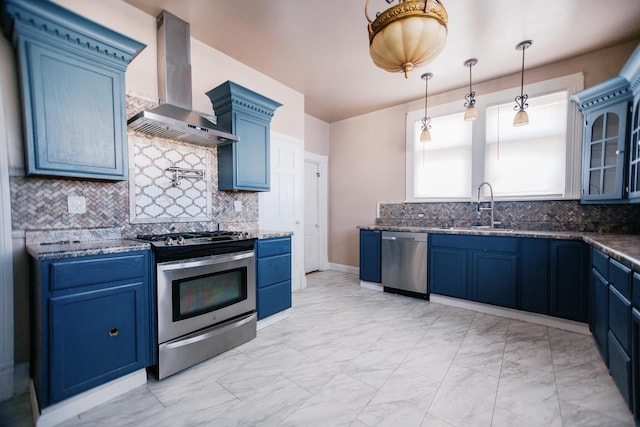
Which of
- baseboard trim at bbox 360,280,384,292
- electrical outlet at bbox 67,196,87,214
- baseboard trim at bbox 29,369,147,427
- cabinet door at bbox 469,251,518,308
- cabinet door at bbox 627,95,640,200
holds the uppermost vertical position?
cabinet door at bbox 627,95,640,200

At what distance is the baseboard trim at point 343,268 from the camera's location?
508 centimetres

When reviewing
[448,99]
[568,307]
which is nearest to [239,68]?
[448,99]

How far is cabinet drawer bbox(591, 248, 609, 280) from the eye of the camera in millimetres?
1876

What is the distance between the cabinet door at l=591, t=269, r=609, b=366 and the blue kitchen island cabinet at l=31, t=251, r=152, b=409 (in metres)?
3.18

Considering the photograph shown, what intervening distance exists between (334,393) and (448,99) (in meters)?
4.06

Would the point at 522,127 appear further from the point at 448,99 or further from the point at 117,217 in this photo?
the point at 117,217

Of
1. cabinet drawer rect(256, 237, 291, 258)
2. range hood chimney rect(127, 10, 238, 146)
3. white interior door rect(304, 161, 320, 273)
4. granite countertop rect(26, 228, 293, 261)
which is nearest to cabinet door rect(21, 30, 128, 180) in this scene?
range hood chimney rect(127, 10, 238, 146)

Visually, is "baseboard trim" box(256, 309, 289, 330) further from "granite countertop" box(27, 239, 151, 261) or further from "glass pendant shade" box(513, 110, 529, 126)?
"glass pendant shade" box(513, 110, 529, 126)

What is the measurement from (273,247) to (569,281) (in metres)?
2.91

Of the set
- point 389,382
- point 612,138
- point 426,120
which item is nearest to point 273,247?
point 389,382

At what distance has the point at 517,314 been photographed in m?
2.94

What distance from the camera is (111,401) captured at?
1688 millimetres

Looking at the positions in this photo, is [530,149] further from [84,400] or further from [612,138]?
[84,400]

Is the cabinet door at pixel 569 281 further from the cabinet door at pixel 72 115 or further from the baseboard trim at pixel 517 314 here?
the cabinet door at pixel 72 115
